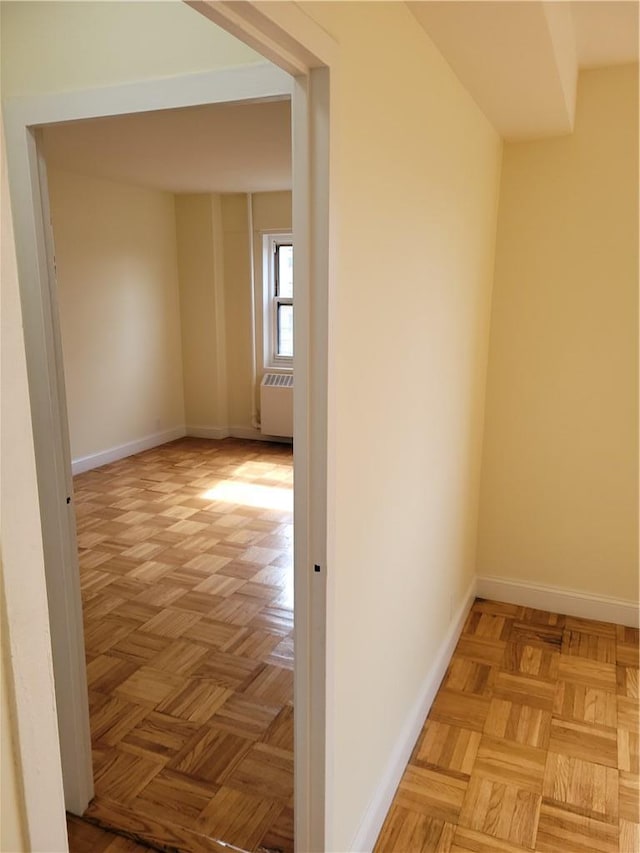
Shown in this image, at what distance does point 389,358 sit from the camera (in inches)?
64.4

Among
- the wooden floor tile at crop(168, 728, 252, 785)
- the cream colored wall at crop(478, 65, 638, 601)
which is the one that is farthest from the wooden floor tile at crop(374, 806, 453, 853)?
the cream colored wall at crop(478, 65, 638, 601)

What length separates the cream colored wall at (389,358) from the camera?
4.35 ft

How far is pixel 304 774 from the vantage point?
1.47 meters

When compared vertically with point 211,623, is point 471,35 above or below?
above

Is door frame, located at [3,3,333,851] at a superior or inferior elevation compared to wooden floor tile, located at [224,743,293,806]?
superior

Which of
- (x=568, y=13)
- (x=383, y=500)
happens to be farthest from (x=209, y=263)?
(x=383, y=500)

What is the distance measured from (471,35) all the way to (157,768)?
2329 millimetres

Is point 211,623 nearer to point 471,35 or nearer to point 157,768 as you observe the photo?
point 157,768

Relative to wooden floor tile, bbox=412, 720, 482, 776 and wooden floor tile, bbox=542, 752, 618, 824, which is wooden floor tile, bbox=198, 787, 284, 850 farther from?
wooden floor tile, bbox=542, 752, 618, 824

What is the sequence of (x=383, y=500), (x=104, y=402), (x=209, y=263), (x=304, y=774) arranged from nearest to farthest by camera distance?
(x=304, y=774)
(x=383, y=500)
(x=104, y=402)
(x=209, y=263)

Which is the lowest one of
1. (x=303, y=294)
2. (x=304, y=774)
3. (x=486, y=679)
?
(x=486, y=679)

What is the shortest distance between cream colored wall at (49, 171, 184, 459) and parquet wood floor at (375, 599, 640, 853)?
3674 mm

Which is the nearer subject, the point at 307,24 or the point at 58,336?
the point at 307,24

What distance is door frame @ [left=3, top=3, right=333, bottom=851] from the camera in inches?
46.4
